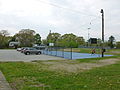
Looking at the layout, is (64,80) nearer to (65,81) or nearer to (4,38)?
(65,81)

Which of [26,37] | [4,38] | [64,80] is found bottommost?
[64,80]

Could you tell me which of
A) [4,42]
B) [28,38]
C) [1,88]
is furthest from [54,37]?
[1,88]

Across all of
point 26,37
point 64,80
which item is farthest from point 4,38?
point 64,80

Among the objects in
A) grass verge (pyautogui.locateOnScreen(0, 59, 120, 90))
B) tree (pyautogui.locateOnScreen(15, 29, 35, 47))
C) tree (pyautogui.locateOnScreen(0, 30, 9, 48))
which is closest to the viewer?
grass verge (pyautogui.locateOnScreen(0, 59, 120, 90))

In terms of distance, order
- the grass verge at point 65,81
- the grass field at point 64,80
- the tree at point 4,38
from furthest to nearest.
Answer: the tree at point 4,38
the grass field at point 64,80
the grass verge at point 65,81

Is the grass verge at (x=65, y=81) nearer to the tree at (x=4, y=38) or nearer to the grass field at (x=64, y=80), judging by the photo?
the grass field at (x=64, y=80)

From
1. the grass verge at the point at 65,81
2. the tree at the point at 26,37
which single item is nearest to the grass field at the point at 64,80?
the grass verge at the point at 65,81

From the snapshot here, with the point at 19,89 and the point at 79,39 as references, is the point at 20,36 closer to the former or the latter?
the point at 79,39

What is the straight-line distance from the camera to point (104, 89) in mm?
7844

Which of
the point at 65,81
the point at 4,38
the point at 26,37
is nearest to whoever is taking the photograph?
the point at 65,81

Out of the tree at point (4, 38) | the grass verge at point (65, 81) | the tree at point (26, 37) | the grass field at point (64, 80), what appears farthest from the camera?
the tree at point (4, 38)

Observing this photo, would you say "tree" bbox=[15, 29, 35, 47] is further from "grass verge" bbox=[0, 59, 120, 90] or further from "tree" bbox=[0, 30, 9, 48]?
"grass verge" bbox=[0, 59, 120, 90]

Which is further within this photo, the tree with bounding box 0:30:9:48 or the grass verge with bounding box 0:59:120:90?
the tree with bounding box 0:30:9:48

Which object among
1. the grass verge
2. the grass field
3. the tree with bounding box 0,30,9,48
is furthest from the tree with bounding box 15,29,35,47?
the grass verge
